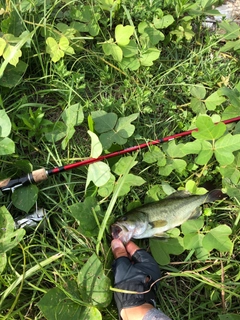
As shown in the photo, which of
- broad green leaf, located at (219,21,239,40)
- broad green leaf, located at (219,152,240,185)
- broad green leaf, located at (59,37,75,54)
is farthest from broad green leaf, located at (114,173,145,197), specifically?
broad green leaf, located at (219,21,239,40)

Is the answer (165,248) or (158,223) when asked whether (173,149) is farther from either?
(165,248)

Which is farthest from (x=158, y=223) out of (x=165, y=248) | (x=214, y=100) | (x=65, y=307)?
(x=214, y=100)

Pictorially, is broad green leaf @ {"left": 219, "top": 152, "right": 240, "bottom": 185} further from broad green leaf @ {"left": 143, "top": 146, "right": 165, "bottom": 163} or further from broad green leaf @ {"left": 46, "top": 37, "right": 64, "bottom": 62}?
broad green leaf @ {"left": 46, "top": 37, "right": 64, "bottom": 62}

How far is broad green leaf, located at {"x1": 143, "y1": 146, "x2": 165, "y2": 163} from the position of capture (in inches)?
111

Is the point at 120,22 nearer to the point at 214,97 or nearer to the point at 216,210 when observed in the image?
the point at 214,97

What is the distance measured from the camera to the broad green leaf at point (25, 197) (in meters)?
2.56

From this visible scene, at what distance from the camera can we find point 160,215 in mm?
2762

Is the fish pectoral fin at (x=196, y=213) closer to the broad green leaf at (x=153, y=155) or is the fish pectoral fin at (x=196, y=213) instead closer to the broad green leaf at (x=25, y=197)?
the broad green leaf at (x=153, y=155)

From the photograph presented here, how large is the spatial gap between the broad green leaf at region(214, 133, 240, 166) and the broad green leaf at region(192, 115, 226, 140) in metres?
0.05

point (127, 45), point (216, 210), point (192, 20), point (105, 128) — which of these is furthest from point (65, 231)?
point (192, 20)

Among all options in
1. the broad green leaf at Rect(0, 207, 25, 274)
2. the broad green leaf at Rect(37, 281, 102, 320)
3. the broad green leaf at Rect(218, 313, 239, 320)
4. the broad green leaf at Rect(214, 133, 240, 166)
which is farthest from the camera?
the broad green leaf at Rect(214, 133, 240, 166)

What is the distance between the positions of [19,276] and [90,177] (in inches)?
31.5

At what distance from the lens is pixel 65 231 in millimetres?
2689

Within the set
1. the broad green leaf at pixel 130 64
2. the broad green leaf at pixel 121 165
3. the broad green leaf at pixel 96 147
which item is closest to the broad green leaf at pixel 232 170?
the broad green leaf at pixel 121 165
